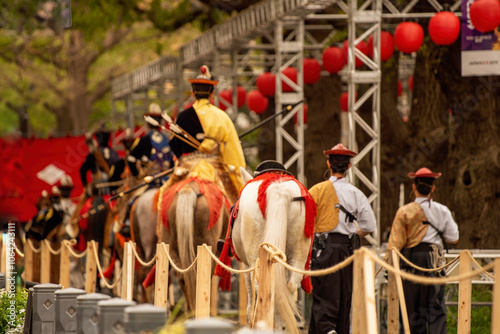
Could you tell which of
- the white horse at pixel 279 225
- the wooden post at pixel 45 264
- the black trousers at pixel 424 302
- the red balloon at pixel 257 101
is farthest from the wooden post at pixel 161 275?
the red balloon at pixel 257 101

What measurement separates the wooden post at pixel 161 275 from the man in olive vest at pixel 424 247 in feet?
8.16

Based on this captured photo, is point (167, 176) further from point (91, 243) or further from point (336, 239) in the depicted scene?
point (336, 239)

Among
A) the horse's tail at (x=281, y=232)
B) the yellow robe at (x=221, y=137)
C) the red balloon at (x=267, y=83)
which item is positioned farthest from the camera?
the red balloon at (x=267, y=83)

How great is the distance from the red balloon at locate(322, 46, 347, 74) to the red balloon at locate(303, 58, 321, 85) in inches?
33.6

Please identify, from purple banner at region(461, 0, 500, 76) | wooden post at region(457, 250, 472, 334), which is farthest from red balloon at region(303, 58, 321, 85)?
wooden post at region(457, 250, 472, 334)

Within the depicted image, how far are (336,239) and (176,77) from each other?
13237 millimetres

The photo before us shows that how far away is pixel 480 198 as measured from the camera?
1606cm

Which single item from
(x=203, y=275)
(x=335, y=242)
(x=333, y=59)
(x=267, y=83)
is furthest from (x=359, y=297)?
(x=267, y=83)

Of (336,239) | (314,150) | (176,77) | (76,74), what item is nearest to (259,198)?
(336,239)

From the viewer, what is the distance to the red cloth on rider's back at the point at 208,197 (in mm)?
11641

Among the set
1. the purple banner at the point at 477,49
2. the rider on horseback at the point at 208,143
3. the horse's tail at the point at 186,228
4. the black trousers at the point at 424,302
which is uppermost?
the purple banner at the point at 477,49

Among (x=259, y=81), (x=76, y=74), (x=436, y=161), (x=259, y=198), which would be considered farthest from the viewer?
(x=76, y=74)

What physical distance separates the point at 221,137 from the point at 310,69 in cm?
634

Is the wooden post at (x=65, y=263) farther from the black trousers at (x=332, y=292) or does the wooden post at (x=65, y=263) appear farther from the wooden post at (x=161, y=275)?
the black trousers at (x=332, y=292)
